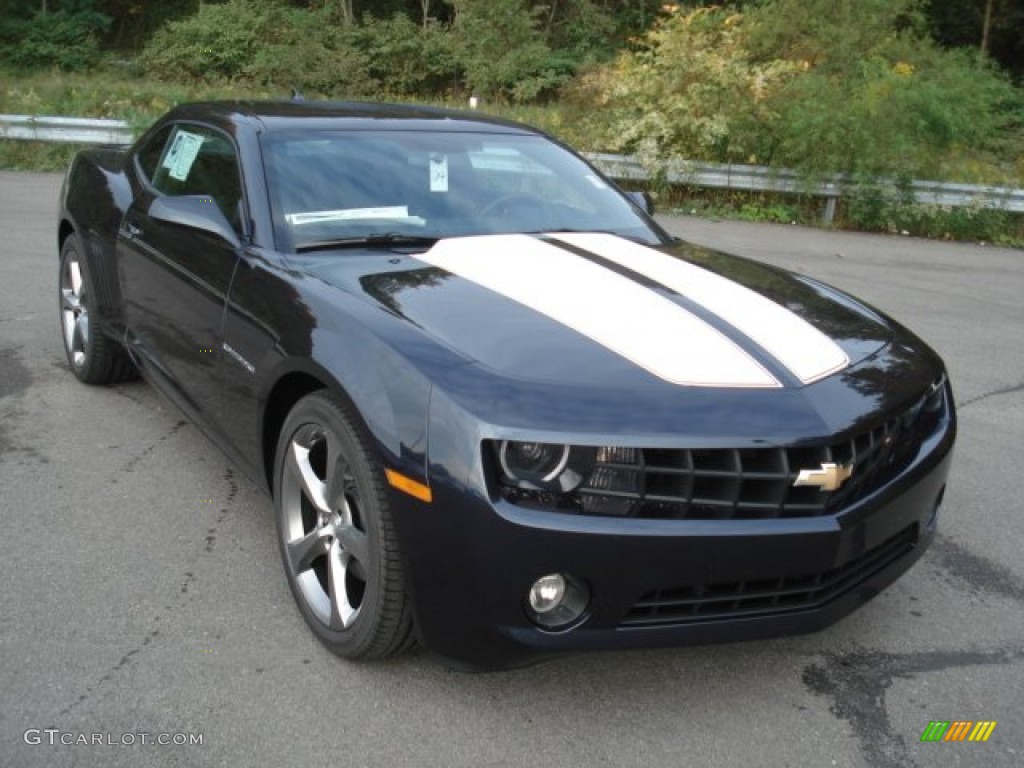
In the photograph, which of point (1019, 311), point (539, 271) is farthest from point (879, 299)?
point (539, 271)

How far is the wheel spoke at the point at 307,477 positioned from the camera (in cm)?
275

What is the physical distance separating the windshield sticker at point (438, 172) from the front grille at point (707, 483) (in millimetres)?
1704

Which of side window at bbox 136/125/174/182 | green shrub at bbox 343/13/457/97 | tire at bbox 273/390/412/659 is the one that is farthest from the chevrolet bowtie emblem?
green shrub at bbox 343/13/457/97

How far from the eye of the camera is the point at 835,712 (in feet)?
8.44

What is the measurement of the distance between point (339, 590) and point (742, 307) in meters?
1.44

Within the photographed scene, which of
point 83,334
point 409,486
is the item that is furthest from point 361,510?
point 83,334

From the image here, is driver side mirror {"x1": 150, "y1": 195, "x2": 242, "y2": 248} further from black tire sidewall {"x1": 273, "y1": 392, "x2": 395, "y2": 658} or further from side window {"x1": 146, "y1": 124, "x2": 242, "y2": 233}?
black tire sidewall {"x1": 273, "y1": 392, "x2": 395, "y2": 658}

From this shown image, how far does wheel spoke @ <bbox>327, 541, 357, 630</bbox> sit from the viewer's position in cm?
267

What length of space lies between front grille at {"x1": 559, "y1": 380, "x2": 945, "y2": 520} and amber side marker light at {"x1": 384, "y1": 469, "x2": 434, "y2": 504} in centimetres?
32

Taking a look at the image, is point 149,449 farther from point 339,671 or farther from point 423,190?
point 339,671

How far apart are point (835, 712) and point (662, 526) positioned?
0.82 meters

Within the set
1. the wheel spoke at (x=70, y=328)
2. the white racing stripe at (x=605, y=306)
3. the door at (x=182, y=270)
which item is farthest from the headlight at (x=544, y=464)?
the wheel spoke at (x=70, y=328)

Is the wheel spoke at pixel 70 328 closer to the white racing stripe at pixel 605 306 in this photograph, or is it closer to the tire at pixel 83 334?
the tire at pixel 83 334

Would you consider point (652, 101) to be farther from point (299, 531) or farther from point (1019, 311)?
point (299, 531)
